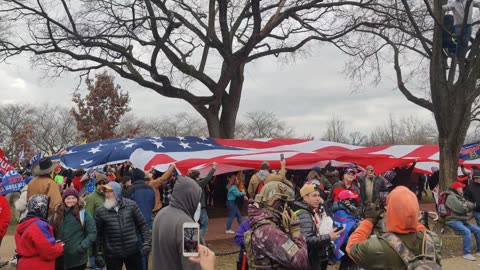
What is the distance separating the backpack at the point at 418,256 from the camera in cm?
293

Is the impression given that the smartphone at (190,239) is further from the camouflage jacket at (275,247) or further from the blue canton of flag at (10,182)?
the blue canton of flag at (10,182)

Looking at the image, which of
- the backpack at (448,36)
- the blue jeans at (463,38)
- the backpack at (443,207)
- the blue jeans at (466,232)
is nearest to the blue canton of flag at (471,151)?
the backpack at (443,207)

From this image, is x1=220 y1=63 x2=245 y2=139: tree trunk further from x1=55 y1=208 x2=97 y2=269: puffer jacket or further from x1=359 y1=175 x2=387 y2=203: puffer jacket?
x1=55 y1=208 x2=97 y2=269: puffer jacket

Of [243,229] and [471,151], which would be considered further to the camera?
[471,151]

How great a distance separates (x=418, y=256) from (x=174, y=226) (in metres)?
1.59

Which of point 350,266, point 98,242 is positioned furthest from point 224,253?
point 98,242

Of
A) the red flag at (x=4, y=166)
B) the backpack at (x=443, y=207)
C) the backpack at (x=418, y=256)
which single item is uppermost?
the red flag at (x=4, y=166)

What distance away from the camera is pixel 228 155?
13.2 metres

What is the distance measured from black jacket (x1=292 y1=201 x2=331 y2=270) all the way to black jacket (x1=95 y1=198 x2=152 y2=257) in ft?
6.35

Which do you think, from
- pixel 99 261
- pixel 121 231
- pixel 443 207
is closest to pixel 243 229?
pixel 121 231

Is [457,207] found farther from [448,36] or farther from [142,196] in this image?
[142,196]

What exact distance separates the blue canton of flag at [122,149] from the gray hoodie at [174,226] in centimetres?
970

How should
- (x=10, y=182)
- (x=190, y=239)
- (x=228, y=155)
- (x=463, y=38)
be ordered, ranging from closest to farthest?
(x=190, y=239) < (x=10, y=182) < (x=463, y=38) < (x=228, y=155)

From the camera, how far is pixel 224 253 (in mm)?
9367
